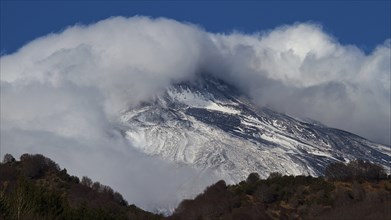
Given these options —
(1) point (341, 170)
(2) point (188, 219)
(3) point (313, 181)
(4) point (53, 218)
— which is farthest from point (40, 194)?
(1) point (341, 170)

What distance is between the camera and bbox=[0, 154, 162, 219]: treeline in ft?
171

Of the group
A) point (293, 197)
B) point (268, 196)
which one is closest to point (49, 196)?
point (293, 197)

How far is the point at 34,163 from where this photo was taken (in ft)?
406

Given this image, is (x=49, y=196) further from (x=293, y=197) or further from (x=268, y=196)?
(x=268, y=196)

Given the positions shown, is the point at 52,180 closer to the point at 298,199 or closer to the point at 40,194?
the point at 298,199

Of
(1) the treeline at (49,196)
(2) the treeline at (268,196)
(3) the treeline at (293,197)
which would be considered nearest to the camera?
(1) the treeline at (49,196)

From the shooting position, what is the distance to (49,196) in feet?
199

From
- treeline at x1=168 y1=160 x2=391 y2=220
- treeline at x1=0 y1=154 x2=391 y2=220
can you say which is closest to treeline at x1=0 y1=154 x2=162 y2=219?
treeline at x1=0 y1=154 x2=391 y2=220

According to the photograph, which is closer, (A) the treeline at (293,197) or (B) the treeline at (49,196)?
(B) the treeline at (49,196)

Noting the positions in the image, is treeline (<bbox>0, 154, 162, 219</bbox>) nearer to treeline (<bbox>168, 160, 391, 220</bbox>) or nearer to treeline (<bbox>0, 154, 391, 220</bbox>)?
treeline (<bbox>0, 154, 391, 220</bbox>)

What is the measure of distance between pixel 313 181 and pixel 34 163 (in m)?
38.2

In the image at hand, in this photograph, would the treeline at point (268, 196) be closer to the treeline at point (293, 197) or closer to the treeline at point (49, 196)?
the treeline at point (293, 197)

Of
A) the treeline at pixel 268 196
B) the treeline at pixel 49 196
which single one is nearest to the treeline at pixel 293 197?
the treeline at pixel 268 196

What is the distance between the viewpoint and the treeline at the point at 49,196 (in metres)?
52.1
